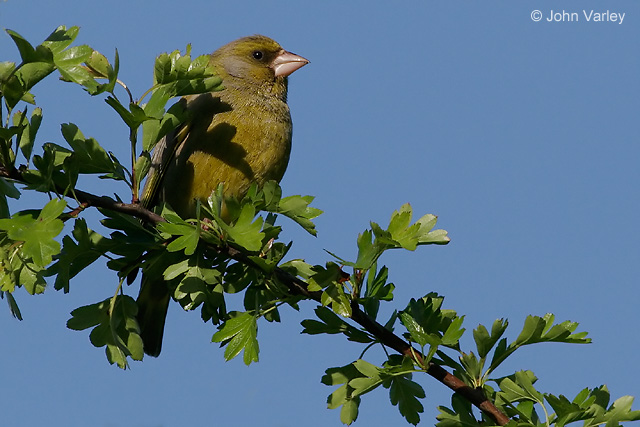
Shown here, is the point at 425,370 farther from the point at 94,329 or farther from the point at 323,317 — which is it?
the point at 94,329

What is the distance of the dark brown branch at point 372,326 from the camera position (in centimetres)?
283

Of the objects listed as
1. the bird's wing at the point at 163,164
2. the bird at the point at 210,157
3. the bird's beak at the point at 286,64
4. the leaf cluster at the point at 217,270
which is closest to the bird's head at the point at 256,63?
the bird's beak at the point at 286,64

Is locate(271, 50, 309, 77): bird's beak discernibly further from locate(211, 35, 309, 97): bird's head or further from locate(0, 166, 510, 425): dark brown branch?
locate(0, 166, 510, 425): dark brown branch

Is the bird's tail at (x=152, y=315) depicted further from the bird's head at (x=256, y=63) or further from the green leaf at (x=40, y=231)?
the green leaf at (x=40, y=231)

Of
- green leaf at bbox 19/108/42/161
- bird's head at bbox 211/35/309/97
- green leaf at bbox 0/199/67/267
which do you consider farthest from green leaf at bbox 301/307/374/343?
bird's head at bbox 211/35/309/97

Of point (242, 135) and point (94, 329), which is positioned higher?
point (242, 135)

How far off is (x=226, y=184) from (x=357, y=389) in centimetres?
188

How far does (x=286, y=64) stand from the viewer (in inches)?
215

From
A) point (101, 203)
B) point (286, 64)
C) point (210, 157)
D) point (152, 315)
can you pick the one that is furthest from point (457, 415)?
point (286, 64)

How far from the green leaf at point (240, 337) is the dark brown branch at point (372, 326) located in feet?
0.68

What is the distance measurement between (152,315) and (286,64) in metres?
1.94

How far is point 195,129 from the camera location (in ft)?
15.2

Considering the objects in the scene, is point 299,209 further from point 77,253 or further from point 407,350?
point 77,253

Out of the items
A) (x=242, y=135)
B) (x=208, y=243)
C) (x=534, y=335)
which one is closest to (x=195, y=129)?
(x=242, y=135)
